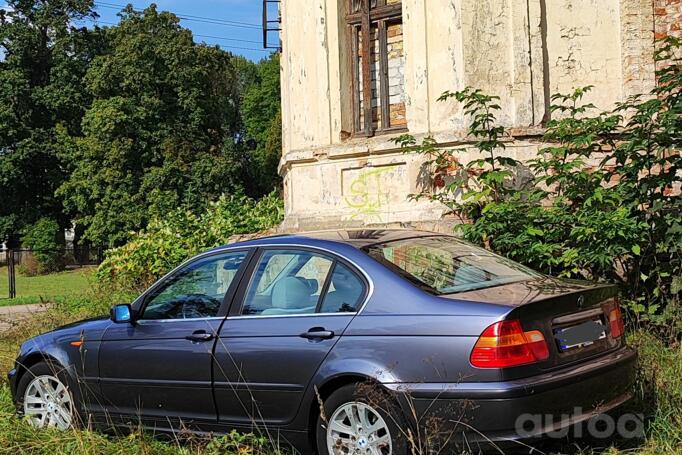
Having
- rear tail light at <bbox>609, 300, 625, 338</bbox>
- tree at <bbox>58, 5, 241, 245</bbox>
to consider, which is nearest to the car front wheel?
rear tail light at <bbox>609, 300, 625, 338</bbox>

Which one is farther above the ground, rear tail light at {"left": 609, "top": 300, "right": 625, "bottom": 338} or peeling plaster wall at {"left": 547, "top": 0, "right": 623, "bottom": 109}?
peeling plaster wall at {"left": 547, "top": 0, "right": 623, "bottom": 109}

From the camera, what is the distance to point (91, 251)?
101ft

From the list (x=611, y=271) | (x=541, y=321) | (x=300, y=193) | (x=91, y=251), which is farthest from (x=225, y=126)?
(x=541, y=321)

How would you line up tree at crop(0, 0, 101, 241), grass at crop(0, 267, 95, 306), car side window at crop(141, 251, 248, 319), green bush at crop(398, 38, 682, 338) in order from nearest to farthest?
car side window at crop(141, 251, 248, 319) → green bush at crop(398, 38, 682, 338) → grass at crop(0, 267, 95, 306) → tree at crop(0, 0, 101, 241)

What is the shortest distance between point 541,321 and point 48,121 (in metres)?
42.2

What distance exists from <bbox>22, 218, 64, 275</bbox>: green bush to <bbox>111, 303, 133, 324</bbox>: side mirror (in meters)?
30.5

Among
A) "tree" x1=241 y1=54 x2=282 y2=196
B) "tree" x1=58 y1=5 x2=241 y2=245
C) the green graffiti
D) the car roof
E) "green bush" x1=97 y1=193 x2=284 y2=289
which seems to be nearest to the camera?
the car roof

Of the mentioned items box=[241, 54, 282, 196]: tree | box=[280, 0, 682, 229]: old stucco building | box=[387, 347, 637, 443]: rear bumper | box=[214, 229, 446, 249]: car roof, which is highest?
box=[241, 54, 282, 196]: tree

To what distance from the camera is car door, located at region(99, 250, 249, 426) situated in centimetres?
470

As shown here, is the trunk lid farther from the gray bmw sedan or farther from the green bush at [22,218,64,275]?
the green bush at [22,218,64,275]

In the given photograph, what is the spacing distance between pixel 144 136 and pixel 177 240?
989 inches

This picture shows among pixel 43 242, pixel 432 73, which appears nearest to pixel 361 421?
pixel 432 73

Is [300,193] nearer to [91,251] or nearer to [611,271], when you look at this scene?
[611,271]

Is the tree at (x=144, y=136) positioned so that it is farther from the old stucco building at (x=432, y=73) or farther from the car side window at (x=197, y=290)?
the car side window at (x=197, y=290)
